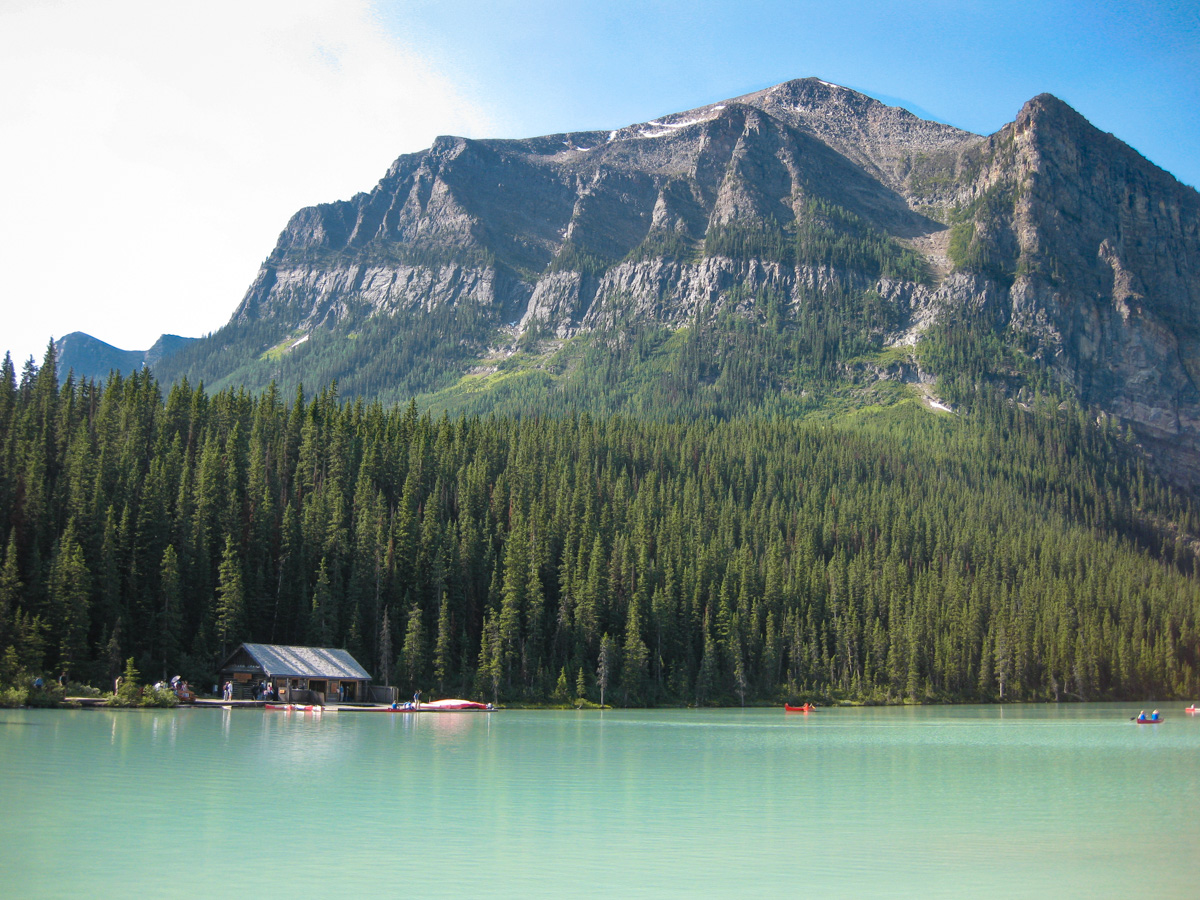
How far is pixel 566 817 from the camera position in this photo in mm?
30828

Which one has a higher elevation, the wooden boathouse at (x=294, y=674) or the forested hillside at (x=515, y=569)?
the forested hillside at (x=515, y=569)

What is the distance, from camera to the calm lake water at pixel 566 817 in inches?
882

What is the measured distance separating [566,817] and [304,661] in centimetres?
6282

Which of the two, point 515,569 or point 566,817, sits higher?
point 515,569

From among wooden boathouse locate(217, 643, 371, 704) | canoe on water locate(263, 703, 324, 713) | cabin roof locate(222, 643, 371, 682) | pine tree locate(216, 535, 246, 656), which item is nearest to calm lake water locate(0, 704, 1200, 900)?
canoe on water locate(263, 703, 324, 713)

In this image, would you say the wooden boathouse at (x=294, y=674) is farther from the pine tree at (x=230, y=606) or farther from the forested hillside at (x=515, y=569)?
the forested hillside at (x=515, y=569)

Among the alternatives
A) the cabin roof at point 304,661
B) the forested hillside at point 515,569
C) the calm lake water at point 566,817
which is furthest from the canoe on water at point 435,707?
the calm lake water at point 566,817

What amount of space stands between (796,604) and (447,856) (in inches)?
4445

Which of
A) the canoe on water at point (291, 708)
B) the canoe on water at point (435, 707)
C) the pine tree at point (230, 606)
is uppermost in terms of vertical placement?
the pine tree at point (230, 606)

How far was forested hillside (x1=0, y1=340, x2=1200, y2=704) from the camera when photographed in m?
90.9

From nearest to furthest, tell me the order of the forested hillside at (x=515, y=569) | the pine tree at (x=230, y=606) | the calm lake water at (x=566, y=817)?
the calm lake water at (x=566, y=817) < the pine tree at (x=230, y=606) < the forested hillside at (x=515, y=569)

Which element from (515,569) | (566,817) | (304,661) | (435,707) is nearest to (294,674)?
(304,661)

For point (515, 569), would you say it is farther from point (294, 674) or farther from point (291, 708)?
point (291, 708)

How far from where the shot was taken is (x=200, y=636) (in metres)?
89.8
